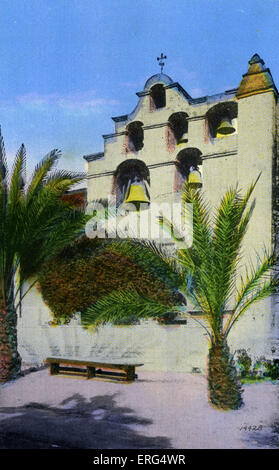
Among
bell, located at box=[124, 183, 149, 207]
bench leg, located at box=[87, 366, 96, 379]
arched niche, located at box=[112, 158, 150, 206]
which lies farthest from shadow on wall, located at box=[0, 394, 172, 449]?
arched niche, located at box=[112, 158, 150, 206]

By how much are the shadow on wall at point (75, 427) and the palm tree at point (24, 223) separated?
2.10 metres

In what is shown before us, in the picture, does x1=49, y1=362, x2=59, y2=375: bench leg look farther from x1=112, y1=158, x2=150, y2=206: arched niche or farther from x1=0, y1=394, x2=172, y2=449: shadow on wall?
x1=112, y1=158, x2=150, y2=206: arched niche

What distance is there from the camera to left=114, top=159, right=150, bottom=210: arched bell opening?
1012 cm

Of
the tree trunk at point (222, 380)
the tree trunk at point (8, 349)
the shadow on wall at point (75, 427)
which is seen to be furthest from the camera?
the tree trunk at point (8, 349)

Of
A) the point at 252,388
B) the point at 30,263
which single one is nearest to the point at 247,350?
the point at 252,388

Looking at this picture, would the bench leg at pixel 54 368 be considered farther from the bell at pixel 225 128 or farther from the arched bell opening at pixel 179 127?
the bell at pixel 225 128

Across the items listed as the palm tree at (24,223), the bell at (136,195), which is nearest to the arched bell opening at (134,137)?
the bell at (136,195)

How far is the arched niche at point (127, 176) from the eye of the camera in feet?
34.6

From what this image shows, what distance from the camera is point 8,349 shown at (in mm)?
9930

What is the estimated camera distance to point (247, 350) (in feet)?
29.3

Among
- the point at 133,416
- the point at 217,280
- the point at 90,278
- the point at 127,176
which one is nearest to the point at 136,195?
the point at 127,176

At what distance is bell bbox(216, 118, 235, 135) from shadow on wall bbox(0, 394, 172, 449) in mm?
6020

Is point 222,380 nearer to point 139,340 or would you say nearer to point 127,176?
point 139,340
